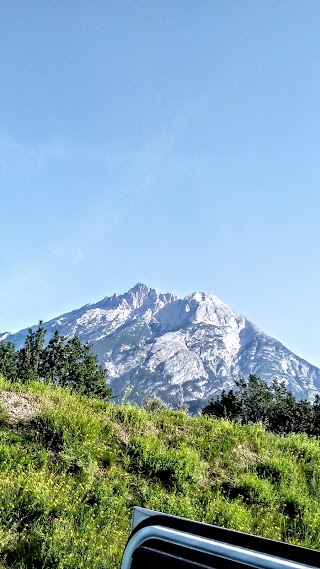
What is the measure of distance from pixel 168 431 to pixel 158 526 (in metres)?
9.73

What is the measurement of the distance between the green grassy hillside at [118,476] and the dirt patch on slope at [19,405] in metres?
0.02

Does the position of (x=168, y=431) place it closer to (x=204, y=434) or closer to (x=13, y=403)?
(x=204, y=434)

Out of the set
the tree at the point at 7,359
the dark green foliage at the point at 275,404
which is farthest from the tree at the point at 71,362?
the dark green foliage at the point at 275,404

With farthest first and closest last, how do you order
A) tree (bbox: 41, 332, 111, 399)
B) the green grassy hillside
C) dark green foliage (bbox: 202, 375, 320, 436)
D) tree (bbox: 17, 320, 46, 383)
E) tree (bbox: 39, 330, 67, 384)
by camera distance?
tree (bbox: 39, 330, 67, 384), tree (bbox: 41, 332, 111, 399), tree (bbox: 17, 320, 46, 383), dark green foliage (bbox: 202, 375, 320, 436), the green grassy hillside

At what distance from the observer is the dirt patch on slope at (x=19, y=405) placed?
9.81 m

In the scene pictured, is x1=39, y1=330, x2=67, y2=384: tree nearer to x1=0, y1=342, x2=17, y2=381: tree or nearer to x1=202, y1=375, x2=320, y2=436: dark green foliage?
x1=0, y1=342, x2=17, y2=381: tree

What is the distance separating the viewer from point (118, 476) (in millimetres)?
8641

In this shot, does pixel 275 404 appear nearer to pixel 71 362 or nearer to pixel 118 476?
pixel 71 362

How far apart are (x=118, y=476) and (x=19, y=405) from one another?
3.11 metres

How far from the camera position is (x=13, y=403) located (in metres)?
10.3

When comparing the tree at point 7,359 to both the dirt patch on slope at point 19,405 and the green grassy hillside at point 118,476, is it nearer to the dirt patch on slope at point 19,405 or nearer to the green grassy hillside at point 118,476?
the dirt patch on slope at point 19,405

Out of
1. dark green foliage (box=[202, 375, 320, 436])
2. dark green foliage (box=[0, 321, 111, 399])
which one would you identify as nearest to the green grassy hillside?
dark green foliage (box=[202, 375, 320, 436])

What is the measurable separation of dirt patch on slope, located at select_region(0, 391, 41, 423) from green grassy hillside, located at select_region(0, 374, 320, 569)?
0.9 inches

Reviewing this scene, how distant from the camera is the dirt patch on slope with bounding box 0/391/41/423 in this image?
9.81 meters
